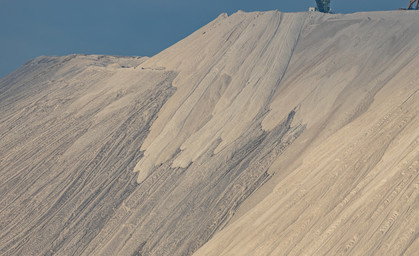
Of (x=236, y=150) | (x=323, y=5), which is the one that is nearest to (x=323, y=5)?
(x=323, y=5)

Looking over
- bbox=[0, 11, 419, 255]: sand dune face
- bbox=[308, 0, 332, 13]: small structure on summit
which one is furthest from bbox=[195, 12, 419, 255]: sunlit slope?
bbox=[308, 0, 332, 13]: small structure on summit

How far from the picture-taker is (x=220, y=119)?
1752 cm

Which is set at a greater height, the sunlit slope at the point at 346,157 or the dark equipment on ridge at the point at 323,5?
the dark equipment on ridge at the point at 323,5

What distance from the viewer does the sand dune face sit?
12.6 metres

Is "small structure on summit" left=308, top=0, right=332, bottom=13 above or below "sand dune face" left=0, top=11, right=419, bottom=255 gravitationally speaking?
above

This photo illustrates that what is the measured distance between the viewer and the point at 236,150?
16.1m

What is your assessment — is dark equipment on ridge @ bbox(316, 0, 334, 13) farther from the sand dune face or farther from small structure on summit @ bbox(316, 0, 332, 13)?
the sand dune face

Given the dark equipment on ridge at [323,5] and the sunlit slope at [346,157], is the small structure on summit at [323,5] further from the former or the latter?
the sunlit slope at [346,157]

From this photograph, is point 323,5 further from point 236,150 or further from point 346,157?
point 346,157

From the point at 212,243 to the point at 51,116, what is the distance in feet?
34.3

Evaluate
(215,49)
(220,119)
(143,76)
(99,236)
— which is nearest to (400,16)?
(215,49)

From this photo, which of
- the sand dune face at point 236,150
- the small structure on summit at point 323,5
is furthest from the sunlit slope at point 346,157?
the small structure on summit at point 323,5

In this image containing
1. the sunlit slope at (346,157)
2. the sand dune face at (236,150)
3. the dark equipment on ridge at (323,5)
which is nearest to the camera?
the sunlit slope at (346,157)

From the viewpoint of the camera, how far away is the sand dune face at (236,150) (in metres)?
12.6
